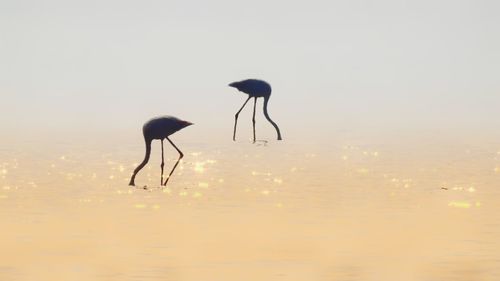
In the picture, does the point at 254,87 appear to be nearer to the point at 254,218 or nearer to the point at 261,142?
the point at 261,142

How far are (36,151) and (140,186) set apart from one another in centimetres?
1065

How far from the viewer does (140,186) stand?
19.5 metres

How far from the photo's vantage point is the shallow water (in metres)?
11.2

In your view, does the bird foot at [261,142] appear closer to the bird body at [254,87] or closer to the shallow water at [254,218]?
the bird body at [254,87]

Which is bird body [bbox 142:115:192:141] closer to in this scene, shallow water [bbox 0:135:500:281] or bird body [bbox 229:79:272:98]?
shallow water [bbox 0:135:500:281]

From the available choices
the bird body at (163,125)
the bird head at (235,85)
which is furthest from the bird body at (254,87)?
the bird body at (163,125)

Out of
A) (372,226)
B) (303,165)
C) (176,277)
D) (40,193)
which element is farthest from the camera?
(303,165)

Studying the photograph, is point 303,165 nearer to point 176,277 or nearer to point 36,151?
point 36,151

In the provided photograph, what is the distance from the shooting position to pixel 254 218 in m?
14.9

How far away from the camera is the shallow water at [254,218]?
1119 cm

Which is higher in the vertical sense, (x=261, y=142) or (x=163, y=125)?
(x=163, y=125)

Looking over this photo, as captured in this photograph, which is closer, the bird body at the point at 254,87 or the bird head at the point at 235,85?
the bird head at the point at 235,85

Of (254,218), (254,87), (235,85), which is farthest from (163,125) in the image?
(254,87)

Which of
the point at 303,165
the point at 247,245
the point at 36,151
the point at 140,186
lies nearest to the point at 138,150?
the point at 36,151
